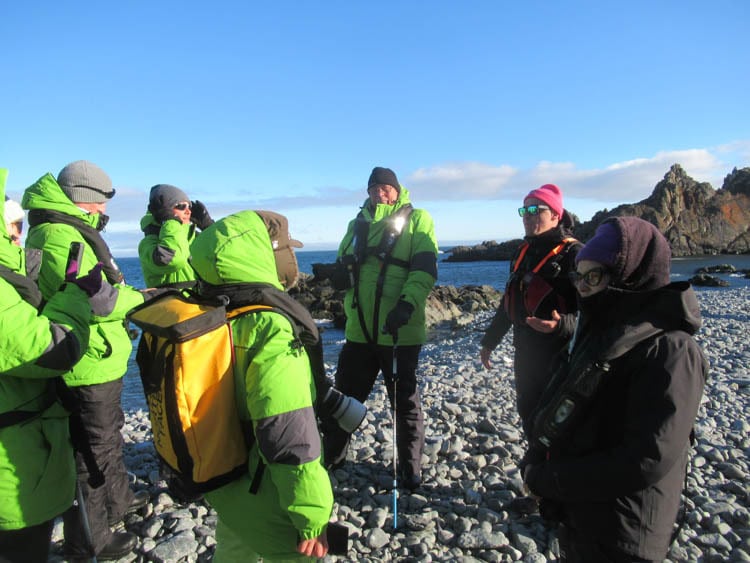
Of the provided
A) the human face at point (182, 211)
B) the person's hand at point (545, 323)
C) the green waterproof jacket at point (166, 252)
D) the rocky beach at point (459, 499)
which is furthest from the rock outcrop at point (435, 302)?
the person's hand at point (545, 323)

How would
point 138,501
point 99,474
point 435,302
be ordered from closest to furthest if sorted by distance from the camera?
point 99,474, point 138,501, point 435,302

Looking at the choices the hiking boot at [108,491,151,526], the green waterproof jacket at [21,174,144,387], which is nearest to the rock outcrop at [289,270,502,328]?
the hiking boot at [108,491,151,526]

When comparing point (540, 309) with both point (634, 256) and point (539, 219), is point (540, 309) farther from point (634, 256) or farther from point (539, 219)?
point (634, 256)

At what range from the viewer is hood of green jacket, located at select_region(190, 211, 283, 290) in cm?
240

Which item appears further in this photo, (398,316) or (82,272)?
(398,316)

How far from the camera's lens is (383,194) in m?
5.03

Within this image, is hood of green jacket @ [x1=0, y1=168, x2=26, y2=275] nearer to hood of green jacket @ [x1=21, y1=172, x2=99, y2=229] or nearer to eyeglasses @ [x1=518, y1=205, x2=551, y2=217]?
hood of green jacket @ [x1=21, y1=172, x2=99, y2=229]

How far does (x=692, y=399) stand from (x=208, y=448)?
1.97 m

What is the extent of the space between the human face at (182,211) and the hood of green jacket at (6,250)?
239 centimetres

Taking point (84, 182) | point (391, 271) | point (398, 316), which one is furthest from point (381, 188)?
point (84, 182)

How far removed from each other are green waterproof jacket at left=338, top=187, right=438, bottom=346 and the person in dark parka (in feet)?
7.94

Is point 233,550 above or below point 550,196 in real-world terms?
below

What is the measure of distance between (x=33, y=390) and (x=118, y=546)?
5.77ft

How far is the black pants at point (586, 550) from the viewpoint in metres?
2.19
